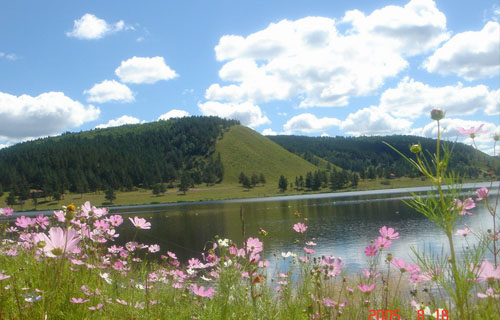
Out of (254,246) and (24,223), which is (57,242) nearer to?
(254,246)

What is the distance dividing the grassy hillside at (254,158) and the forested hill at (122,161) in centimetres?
463

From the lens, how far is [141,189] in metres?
128

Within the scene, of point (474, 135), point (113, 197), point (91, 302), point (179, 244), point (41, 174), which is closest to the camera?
point (474, 135)

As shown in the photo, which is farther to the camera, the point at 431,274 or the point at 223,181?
the point at 223,181

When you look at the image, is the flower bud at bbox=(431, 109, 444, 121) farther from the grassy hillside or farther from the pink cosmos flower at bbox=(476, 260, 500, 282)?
the grassy hillside

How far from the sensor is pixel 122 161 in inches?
5428

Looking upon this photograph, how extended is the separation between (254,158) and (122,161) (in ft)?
168

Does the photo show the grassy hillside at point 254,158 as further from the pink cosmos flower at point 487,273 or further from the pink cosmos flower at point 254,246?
the pink cosmos flower at point 487,273

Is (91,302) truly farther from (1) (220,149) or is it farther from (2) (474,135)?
(1) (220,149)

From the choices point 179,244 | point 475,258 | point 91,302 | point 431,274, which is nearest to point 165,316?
point 91,302

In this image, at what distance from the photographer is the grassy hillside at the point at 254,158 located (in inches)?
5335

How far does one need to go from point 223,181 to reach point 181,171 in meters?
23.1

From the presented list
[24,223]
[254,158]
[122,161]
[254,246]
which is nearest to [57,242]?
[254,246]

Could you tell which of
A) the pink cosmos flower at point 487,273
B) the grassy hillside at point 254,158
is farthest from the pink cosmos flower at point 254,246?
the grassy hillside at point 254,158
